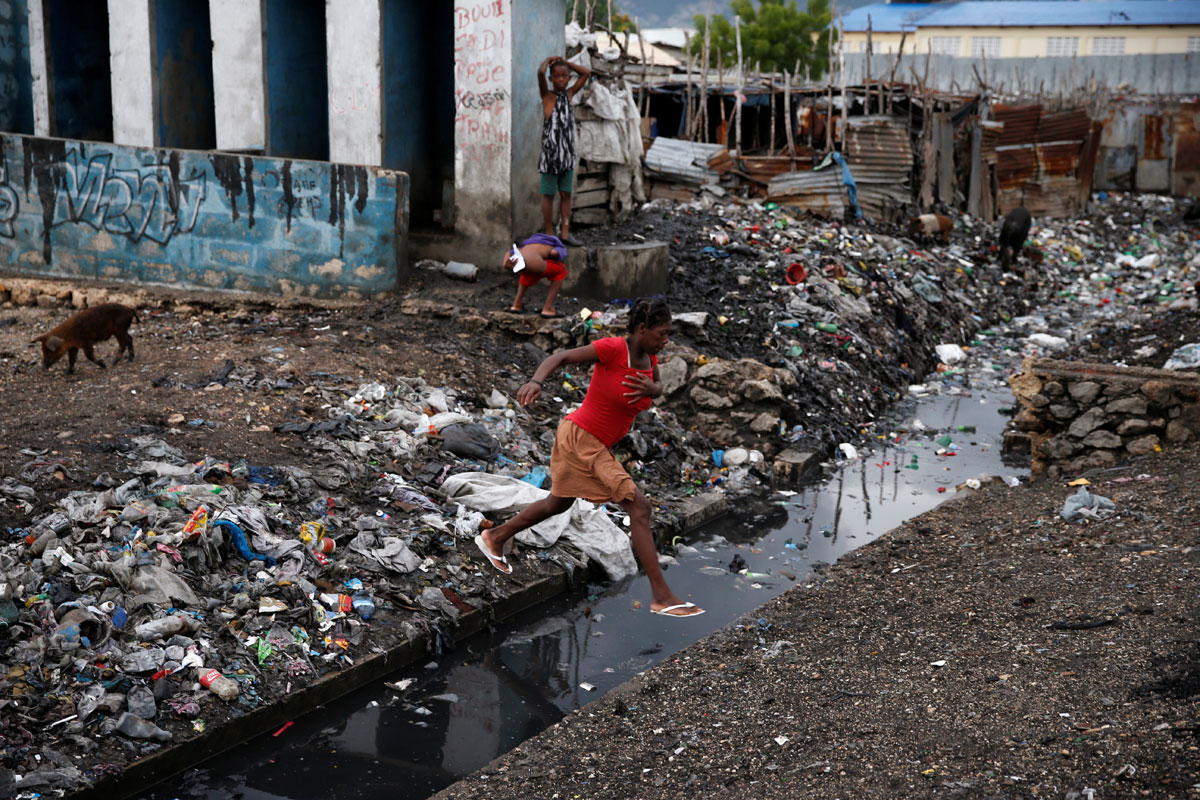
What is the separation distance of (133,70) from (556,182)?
6.06 metres

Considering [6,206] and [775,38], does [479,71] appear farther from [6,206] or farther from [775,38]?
[775,38]

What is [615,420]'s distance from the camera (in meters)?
4.99

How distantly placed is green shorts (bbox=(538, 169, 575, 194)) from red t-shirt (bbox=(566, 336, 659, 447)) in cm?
557

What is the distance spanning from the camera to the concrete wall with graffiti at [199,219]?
988cm

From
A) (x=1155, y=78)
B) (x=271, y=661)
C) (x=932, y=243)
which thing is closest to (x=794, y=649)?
(x=271, y=661)

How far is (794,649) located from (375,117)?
315 inches

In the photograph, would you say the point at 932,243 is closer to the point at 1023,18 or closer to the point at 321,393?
the point at 321,393

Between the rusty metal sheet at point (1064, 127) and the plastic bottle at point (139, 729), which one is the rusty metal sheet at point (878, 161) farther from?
the plastic bottle at point (139, 729)

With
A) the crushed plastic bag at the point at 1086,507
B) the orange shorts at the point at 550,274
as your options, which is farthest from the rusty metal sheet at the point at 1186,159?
the crushed plastic bag at the point at 1086,507

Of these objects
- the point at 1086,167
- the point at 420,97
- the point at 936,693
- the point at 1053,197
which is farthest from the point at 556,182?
the point at 1086,167

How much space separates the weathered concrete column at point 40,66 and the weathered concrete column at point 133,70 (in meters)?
1.30

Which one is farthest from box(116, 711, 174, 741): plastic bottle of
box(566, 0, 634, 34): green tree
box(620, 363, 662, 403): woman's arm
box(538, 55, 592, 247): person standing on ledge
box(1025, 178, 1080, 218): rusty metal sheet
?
box(1025, 178, 1080, 218): rusty metal sheet

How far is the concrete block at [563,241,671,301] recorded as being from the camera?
9.95m

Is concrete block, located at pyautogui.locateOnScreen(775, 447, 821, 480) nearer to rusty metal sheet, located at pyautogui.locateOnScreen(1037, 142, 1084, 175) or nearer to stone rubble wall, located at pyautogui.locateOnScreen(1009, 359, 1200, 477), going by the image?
stone rubble wall, located at pyautogui.locateOnScreen(1009, 359, 1200, 477)
